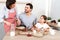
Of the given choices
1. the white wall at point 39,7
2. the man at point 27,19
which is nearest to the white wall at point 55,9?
the white wall at point 39,7

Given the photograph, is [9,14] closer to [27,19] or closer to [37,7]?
[27,19]

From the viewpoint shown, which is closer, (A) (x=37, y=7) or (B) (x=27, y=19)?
(B) (x=27, y=19)

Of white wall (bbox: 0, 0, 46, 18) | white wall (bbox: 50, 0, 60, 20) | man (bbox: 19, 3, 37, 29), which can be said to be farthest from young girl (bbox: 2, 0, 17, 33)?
white wall (bbox: 50, 0, 60, 20)

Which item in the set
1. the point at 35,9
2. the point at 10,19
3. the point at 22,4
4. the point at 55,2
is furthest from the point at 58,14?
the point at 10,19

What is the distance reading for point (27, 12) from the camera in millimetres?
1970

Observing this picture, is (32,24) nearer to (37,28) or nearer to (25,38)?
(37,28)

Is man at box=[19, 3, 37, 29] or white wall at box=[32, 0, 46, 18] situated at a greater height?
white wall at box=[32, 0, 46, 18]

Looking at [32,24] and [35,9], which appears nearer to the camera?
[32,24]

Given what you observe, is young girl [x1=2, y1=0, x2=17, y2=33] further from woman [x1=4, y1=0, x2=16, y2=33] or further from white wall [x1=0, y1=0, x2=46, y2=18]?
white wall [x1=0, y1=0, x2=46, y2=18]

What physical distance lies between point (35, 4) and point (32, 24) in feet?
1.65

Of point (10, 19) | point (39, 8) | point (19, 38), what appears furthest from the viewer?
point (39, 8)

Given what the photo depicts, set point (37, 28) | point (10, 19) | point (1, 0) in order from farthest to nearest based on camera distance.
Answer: point (1, 0)
point (10, 19)
point (37, 28)

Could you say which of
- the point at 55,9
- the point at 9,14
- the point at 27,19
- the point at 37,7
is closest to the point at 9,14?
the point at 9,14

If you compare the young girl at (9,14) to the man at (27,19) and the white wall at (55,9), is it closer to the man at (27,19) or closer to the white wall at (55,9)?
the man at (27,19)
